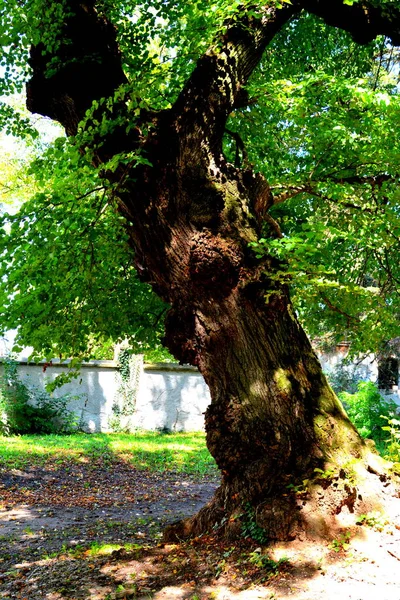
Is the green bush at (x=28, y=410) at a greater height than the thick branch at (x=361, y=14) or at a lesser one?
lesser

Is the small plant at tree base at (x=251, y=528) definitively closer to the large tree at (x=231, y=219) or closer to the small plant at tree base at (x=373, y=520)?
the large tree at (x=231, y=219)

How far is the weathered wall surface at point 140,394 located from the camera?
1514 centimetres

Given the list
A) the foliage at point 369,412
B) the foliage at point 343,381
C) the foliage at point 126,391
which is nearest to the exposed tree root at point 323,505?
the foliage at point 369,412

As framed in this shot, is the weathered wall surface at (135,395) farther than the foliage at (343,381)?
No

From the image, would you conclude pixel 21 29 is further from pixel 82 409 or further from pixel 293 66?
pixel 82 409

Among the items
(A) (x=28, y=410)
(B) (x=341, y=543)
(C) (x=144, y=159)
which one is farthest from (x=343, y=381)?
(C) (x=144, y=159)

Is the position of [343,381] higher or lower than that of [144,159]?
lower

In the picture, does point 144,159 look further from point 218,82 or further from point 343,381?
point 343,381

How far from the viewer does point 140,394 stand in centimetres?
1568

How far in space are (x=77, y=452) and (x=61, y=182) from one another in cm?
812

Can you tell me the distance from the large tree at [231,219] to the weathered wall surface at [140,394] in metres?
10.5

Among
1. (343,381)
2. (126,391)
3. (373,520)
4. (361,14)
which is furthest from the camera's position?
(343,381)

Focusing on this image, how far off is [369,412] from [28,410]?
817 cm

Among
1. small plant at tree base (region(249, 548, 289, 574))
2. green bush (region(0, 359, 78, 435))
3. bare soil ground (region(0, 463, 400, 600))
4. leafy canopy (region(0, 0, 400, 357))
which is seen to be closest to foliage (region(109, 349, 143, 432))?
green bush (region(0, 359, 78, 435))
